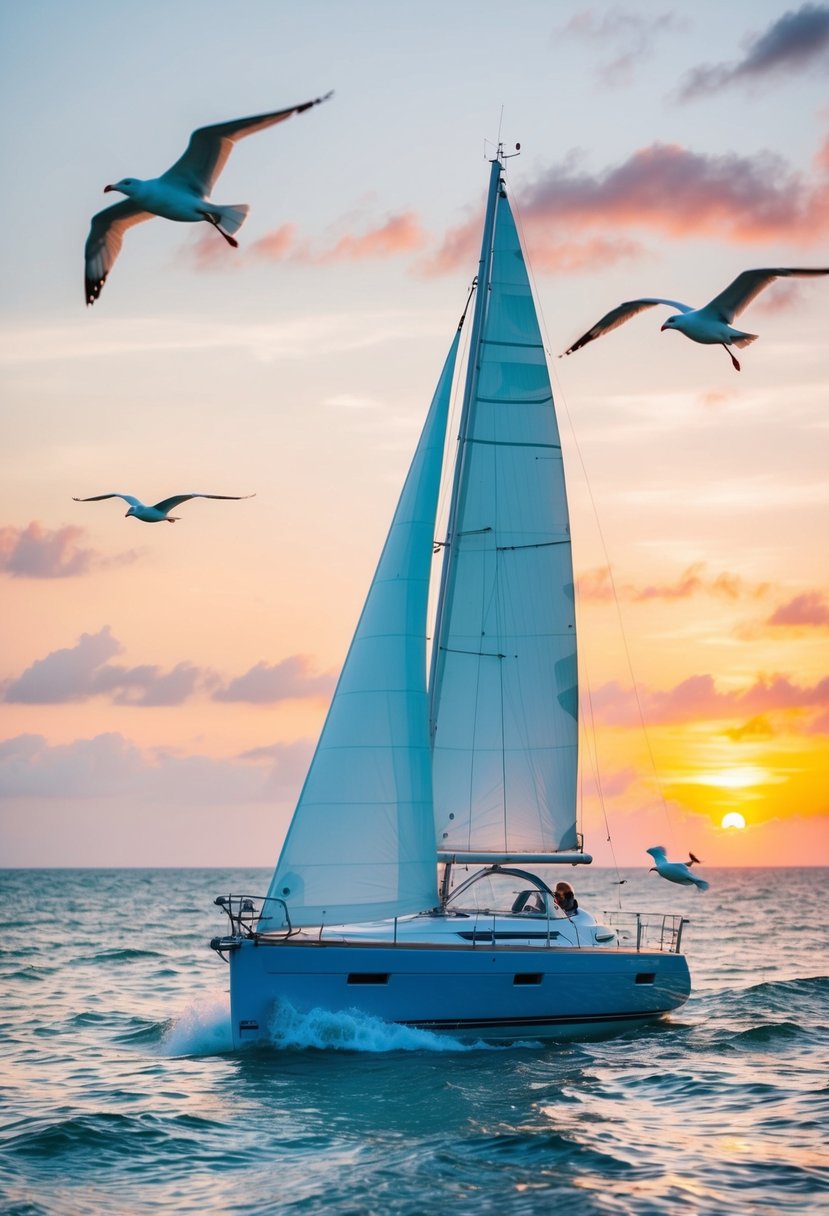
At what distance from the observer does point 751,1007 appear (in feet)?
109

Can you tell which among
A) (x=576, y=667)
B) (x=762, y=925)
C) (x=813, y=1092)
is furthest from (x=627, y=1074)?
(x=762, y=925)

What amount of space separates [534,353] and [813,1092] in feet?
42.8

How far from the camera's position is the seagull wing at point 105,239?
18.7 metres

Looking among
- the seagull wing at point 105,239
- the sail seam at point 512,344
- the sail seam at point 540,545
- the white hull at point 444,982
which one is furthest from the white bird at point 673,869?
the seagull wing at point 105,239

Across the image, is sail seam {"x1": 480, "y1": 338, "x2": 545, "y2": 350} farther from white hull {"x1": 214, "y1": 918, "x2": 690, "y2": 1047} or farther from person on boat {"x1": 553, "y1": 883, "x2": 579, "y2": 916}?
white hull {"x1": 214, "y1": 918, "x2": 690, "y2": 1047}

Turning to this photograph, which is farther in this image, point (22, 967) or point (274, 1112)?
point (22, 967)

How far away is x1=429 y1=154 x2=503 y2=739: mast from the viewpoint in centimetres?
2603

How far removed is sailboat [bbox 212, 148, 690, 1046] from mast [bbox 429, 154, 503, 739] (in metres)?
0.03

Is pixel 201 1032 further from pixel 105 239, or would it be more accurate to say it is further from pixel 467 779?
pixel 105 239

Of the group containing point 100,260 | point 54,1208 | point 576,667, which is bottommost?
point 54,1208

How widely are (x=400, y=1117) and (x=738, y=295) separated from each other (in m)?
11.8

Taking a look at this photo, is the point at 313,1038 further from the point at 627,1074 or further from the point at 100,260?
the point at 100,260

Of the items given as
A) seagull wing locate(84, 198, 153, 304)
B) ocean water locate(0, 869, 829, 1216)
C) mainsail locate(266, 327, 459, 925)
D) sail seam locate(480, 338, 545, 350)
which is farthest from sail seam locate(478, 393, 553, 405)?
ocean water locate(0, 869, 829, 1216)

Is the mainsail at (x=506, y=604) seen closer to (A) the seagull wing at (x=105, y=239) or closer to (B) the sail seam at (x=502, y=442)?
(B) the sail seam at (x=502, y=442)
